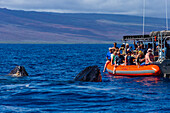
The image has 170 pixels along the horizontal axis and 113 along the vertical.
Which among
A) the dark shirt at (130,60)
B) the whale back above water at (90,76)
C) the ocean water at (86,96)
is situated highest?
the dark shirt at (130,60)

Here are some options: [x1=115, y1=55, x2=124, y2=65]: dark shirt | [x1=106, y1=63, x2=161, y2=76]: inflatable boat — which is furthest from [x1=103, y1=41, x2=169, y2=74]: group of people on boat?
[x1=106, y1=63, x2=161, y2=76]: inflatable boat

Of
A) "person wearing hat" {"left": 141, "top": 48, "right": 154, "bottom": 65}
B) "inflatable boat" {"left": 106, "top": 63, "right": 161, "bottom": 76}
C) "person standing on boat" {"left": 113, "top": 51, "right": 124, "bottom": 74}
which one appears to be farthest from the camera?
"person standing on boat" {"left": 113, "top": 51, "right": 124, "bottom": 74}

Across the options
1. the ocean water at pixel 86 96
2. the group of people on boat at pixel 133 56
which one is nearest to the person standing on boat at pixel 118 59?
the group of people on boat at pixel 133 56

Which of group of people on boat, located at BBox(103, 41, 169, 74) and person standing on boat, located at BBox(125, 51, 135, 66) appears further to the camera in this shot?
person standing on boat, located at BBox(125, 51, 135, 66)

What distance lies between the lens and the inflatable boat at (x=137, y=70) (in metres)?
22.6

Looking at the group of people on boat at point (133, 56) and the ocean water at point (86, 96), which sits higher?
the group of people on boat at point (133, 56)

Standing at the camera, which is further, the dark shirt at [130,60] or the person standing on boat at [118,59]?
the person standing on boat at [118,59]

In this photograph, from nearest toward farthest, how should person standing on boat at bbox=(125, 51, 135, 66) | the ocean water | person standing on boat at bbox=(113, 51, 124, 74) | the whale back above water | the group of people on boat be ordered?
the ocean water, the whale back above water, the group of people on boat, person standing on boat at bbox=(125, 51, 135, 66), person standing on boat at bbox=(113, 51, 124, 74)

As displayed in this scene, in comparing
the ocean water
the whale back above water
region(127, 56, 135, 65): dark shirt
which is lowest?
the ocean water

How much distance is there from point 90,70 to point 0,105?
23.5 ft

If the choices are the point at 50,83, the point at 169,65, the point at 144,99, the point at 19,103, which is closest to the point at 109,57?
the point at 169,65

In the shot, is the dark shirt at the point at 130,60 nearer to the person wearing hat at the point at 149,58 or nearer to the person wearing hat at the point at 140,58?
the person wearing hat at the point at 140,58

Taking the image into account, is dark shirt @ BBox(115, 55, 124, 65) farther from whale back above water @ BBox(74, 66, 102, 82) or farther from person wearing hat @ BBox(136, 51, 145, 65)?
whale back above water @ BBox(74, 66, 102, 82)

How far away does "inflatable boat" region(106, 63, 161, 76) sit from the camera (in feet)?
74.3
